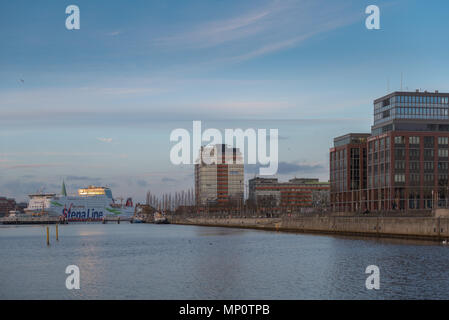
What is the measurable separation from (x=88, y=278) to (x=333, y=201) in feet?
493

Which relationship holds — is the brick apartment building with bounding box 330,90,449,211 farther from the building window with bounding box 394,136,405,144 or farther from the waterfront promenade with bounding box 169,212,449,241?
the waterfront promenade with bounding box 169,212,449,241

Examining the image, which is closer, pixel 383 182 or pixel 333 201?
pixel 383 182

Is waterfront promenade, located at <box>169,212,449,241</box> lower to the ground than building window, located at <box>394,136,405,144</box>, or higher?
lower

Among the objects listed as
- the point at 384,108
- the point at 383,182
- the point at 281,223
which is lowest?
the point at 281,223

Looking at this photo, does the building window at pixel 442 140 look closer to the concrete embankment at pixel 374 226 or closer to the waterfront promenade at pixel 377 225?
the waterfront promenade at pixel 377 225

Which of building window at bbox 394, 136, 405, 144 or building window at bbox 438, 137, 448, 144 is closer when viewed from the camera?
building window at bbox 394, 136, 405, 144

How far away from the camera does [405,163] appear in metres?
158

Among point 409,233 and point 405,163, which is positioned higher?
point 405,163

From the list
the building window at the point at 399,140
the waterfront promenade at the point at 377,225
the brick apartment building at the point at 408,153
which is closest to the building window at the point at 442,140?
the brick apartment building at the point at 408,153

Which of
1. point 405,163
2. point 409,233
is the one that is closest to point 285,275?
point 409,233

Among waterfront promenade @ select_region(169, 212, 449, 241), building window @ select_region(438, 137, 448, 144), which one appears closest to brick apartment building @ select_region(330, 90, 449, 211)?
building window @ select_region(438, 137, 448, 144)
